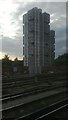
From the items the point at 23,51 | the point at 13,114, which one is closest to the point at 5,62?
the point at 23,51

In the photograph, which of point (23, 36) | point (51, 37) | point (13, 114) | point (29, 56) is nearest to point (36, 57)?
point (29, 56)

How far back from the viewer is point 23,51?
24891 millimetres

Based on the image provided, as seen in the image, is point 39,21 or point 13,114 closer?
point 13,114

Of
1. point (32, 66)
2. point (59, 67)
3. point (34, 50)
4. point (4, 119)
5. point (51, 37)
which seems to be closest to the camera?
point (4, 119)

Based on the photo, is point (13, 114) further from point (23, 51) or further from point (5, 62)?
point (5, 62)

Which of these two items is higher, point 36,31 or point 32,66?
point 36,31

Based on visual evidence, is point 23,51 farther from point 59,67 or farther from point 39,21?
point 59,67

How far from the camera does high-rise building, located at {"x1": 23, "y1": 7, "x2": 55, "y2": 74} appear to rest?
24.5 metres

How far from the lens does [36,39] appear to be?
84.7ft

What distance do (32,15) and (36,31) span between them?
6.02 ft

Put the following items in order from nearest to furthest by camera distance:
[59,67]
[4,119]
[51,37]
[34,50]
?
[4,119] → [34,50] → [51,37] → [59,67]

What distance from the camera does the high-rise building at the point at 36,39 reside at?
80.3 feet

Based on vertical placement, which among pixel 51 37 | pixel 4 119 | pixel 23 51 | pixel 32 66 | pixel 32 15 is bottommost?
pixel 4 119

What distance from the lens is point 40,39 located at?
26.4 meters
